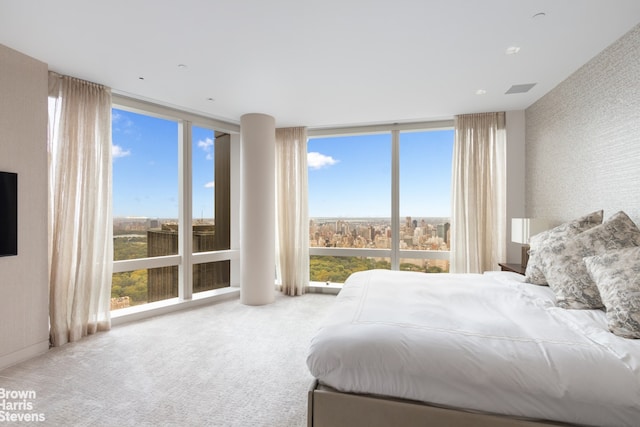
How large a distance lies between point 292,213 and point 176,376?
2.87 meters

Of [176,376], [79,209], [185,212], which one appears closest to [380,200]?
[185,212]

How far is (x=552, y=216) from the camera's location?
3.30 m

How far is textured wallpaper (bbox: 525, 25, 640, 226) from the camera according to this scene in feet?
7.27

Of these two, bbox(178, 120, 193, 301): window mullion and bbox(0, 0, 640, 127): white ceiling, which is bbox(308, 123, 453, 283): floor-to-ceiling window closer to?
bbox(0, 0, 640, 127): white ceiling

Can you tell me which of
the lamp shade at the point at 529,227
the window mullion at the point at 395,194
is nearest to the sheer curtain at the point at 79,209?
the window mullion at the point at 395,194

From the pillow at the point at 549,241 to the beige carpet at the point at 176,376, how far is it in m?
2.03

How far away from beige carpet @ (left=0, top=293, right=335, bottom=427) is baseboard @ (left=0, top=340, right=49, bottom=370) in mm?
78

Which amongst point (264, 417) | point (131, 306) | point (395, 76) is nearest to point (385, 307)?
point (264, 417)

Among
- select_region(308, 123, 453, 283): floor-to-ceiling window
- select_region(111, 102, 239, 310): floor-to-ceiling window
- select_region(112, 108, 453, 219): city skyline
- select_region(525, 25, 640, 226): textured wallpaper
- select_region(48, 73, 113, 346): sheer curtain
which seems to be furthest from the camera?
select_region(308, 123, 453, 283): floor-to-ceiling window

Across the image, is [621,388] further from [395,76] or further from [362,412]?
[395,76]

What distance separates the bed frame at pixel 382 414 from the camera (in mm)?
1255

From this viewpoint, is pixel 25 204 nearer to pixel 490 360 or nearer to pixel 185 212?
pixel 185 212

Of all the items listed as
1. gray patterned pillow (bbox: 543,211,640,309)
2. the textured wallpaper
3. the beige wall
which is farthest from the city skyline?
gray patterned pillow (bbox: 543,211,640,309)

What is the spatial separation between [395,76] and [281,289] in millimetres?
3559
